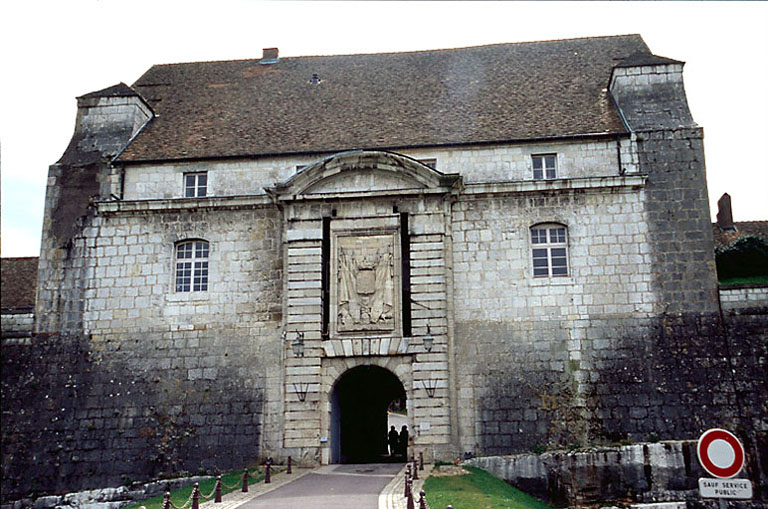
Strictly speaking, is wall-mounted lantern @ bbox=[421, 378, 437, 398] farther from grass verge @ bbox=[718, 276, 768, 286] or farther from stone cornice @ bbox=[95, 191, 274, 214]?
grass verge @ bbox=[718, 276, 768, 286]

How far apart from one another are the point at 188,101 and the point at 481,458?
15.1 m

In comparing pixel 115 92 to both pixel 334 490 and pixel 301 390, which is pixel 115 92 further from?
pixel 334 490

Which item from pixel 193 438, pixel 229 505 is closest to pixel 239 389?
pixel 193 438

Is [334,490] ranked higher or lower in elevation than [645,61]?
lower

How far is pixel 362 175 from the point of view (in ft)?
70.2

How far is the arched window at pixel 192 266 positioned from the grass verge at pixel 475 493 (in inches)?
347

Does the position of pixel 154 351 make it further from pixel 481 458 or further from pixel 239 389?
pixel 481 458

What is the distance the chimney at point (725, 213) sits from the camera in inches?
1238

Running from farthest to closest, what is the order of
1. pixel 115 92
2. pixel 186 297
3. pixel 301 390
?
pixel 115 92, pixel 186 297, pixel 301 390

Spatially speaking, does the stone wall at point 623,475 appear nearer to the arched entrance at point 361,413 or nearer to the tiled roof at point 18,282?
the arched entrance at point 361,413

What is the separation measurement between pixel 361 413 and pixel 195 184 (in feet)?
29.9

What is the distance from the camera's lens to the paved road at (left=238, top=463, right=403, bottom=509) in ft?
46.5

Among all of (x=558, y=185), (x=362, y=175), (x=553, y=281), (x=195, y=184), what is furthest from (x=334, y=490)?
(x=195, y=184)

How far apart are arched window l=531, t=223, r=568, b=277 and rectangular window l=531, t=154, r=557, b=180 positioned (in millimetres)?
1628
